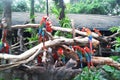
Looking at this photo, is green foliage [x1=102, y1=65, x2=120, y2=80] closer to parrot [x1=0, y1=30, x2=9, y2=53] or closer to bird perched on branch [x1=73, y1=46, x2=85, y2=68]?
bird perched on branch [x1=73, y1=46, x2=85, y2=68]

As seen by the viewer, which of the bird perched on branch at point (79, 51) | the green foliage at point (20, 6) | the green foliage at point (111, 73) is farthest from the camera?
the green foliage at point (20, 6)

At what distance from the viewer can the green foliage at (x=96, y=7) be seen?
19048 millimetres

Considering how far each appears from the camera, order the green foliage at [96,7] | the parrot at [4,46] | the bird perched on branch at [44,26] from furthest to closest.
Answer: the green foliage at [96,7] < the parrot at [4,46] < the bird perched on branch at [44,26]

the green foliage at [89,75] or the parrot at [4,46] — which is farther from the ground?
the parrot at [4,46]

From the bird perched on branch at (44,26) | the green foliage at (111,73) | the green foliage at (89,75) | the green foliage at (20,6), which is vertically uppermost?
the bird perched on branch at (44,26)

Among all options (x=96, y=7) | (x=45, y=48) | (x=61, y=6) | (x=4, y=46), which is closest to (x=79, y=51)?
(x=45, y=48)

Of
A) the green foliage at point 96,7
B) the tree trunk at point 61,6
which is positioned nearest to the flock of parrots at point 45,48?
the tree trunk at point 61,6

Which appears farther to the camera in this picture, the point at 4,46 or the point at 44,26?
the point at 4,46

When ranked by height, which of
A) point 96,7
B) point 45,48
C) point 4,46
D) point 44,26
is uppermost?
point 44,26

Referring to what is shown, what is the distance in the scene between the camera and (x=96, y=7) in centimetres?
1920

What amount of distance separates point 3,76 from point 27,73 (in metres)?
0.61

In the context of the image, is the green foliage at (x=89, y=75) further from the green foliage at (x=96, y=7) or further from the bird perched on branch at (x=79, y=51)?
the green foliage at (x=96, y=7)

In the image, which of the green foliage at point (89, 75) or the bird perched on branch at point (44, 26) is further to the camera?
the green foliage at point (89, 75)

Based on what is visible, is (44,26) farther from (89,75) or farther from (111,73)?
(111,73)
